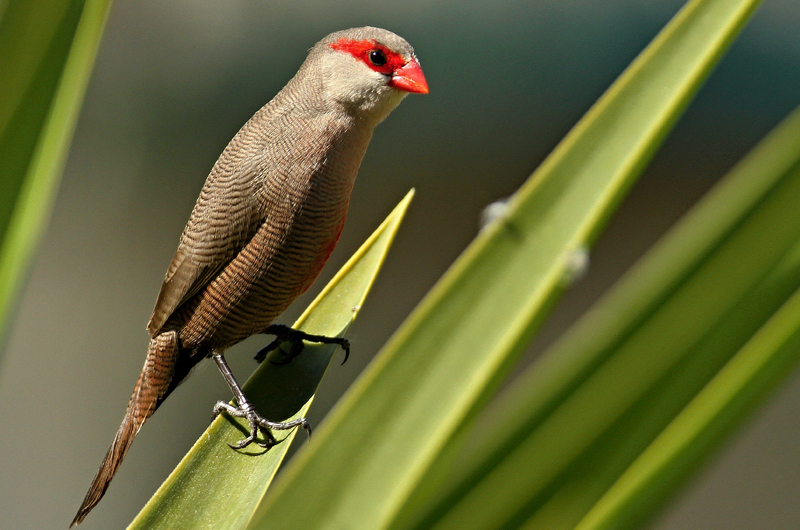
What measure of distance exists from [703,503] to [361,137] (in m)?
3.55

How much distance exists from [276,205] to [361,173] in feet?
8.39

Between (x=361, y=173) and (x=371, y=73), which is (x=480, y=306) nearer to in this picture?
(x=371, y=73)

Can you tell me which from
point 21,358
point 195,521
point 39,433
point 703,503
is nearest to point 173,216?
point 21,358

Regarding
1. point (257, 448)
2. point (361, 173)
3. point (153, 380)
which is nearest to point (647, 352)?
point (257, 448)

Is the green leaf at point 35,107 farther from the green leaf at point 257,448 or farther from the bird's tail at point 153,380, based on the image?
the bird's tail at point 153,380

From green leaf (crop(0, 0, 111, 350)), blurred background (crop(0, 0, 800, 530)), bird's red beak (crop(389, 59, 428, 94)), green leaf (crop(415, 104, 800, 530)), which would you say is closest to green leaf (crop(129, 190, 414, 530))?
bird's red beak (crop(389, 59, 428, 94))

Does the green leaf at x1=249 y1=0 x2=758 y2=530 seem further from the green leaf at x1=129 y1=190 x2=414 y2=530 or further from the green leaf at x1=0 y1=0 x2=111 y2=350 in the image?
the green leaf at x1=129 y1=190 x2=414 y2=530

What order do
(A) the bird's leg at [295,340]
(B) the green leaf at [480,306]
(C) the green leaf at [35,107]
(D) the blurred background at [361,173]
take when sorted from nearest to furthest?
(B) the green leaf at [480,306] → (C) the green leaf at [35,107] → (A) the bird's leg at [295,340] → (D) the blurred background at [361,173]

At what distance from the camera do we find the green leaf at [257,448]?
122 centimetres

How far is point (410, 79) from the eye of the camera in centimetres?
156

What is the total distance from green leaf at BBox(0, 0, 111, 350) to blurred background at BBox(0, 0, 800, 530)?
98.9 inches

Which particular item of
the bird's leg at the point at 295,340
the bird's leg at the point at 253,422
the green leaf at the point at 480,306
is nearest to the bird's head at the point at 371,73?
the bird's leg at the point at 295,340

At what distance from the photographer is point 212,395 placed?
3621 millimetres

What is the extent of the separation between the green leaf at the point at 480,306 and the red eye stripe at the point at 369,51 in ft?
3.42
